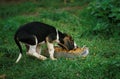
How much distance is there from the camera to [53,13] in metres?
14.1

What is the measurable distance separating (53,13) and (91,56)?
18.0ft

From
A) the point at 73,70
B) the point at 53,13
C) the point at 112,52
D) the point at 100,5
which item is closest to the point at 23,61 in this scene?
the point at 73,70

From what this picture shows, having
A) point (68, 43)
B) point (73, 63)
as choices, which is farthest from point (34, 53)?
point (73, 63)

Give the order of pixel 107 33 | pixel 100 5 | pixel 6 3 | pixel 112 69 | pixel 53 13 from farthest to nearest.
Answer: pixel 6 3, pixel 53 13, pixel 100 5, pixel 107 33, pixel 112 69

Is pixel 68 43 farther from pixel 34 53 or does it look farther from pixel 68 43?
pixel 34 53

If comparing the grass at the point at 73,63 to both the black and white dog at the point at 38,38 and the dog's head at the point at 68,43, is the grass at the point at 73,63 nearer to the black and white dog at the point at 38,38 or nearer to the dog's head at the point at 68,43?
the black and white dog at the point at 38,38

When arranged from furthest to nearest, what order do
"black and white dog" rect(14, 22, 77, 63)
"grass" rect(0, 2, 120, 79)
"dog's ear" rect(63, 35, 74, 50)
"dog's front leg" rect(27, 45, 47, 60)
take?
1. "dog's ear" rect(63, 35, 74, 50)
2. "dog's front leg" rect(27, 45, 47, 60)
3. "black and white dog" rect(14, 22, 77, 63)
4. "grass" rect(0, 2, 120, 79)

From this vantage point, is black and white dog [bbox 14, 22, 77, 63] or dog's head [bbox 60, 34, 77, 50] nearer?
black and white dog [bbox 14, 22, 77, 63]

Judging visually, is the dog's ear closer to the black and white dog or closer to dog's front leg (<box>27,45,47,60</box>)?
the black and white dog

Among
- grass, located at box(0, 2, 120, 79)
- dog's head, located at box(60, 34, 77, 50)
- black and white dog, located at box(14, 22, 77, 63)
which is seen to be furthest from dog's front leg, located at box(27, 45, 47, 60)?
dog's head, located at box(60, 34, 77, 50)

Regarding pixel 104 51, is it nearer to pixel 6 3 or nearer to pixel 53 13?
pixel 53 13

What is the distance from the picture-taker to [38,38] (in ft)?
28.6

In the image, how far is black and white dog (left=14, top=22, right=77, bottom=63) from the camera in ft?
28.1

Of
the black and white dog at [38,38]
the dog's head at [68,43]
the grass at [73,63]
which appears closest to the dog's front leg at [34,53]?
the black and white dog at [38,38]
